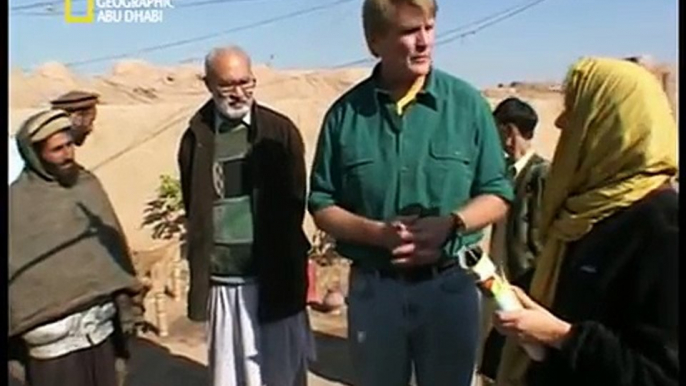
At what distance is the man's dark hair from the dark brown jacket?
400mm

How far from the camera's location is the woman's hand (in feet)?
6.19

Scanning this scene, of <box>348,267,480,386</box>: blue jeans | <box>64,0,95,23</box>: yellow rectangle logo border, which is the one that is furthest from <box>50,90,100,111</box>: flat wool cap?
<box>348,267,480,386</box>: blue jeans

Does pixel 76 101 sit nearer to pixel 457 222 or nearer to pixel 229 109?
pixel 229 109

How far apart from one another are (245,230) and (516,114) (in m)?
0.59

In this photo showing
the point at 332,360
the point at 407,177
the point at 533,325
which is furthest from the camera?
the point at 332,360

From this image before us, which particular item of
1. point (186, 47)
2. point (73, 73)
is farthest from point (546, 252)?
point (73, 73)

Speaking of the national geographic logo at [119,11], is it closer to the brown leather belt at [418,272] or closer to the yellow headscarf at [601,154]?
the brown leather belt at [418,272]

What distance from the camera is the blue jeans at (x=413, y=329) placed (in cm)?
231

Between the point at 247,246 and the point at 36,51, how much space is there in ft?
1.85

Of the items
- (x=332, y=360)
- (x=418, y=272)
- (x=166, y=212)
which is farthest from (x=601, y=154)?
(x=166, y=212)

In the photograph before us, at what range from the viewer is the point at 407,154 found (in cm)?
225

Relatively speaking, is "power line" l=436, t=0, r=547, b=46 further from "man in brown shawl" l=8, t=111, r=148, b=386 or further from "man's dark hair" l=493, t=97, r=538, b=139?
"man in brown shawl" l=8, t=111, r=148, b=386

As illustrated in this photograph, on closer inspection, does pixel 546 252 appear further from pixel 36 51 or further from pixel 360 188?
pixel 36 51

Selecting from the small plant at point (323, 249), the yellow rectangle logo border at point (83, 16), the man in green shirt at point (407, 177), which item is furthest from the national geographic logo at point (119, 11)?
the small plant at point (323, 249)
